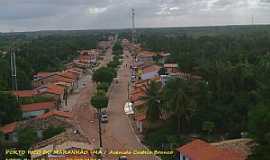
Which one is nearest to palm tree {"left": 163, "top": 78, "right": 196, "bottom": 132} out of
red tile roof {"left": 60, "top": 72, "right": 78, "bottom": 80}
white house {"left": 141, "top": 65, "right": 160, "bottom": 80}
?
white house {"left": 141, "top": 65, "right": 160, "bottom": 80}

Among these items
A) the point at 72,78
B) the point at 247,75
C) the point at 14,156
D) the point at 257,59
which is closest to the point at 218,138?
the point at 247,75

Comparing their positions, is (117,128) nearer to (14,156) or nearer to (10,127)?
(10,127)

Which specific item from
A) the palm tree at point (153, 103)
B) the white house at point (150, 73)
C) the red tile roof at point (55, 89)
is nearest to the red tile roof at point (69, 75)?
the white house at point (150, 73)

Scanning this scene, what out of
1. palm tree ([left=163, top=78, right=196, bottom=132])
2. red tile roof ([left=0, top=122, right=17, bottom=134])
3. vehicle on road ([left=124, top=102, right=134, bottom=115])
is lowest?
vehicle on road ([left=124, top=102, right=134, bottom=115])

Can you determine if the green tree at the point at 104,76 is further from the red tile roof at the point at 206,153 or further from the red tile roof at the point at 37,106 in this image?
the red tile roof at the point at 206,153

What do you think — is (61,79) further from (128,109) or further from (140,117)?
(140,117)

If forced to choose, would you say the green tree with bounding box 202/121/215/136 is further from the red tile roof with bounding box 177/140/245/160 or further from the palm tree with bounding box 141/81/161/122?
the red tile roof with bounding box 177/140/245/160
